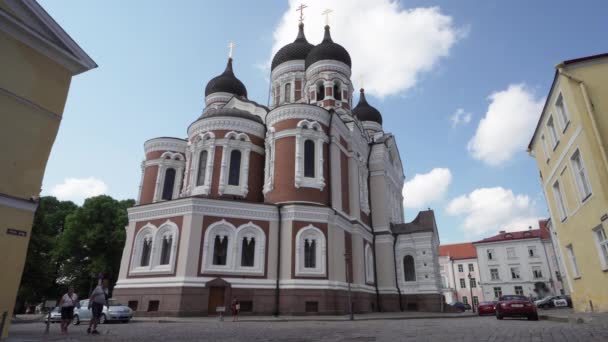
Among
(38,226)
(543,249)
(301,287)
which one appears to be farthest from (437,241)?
(38,226)

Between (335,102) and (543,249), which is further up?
(335,102)

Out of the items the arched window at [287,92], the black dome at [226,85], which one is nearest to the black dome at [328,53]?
the arched window at [287,92]

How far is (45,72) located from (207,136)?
1660 centimetres

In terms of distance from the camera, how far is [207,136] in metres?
26.8

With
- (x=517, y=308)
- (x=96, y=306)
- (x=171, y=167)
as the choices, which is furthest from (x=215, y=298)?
(x=517, y=308)

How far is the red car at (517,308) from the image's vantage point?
51.2 feet

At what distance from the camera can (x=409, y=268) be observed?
100 feet

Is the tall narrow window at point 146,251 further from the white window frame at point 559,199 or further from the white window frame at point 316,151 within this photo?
the white window frame at point 559,199

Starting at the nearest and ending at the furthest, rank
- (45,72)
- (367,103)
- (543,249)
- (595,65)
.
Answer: (45,72) → (595,65) → (367,103) → (543,249)

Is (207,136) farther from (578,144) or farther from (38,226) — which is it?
(578,144)

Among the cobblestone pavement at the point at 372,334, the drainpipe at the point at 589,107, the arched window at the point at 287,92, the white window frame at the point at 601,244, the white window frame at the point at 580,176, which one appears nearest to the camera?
the cobblestone pavement at the point at 372,334

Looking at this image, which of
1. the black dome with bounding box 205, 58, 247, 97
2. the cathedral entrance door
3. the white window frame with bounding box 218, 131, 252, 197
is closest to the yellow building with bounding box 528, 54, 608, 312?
the cathedral entrance door

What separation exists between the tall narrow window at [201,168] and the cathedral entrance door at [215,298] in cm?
832

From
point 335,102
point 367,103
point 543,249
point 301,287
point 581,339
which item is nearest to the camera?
point 581,339
